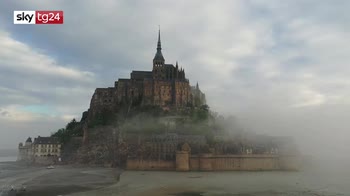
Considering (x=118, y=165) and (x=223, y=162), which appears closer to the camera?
(x=223, y=162)

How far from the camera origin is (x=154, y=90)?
108125 millimetres

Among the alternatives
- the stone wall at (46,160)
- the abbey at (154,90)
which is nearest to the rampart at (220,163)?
the abbey at (154,90)

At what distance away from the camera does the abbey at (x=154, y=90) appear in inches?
4262

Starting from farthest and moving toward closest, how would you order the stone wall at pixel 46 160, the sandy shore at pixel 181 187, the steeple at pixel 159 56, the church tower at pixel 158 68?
the steeple at pixel 159 56 → the church tower at pixel 158 68 → the stone wall at pixel 46 160 → the sandy shore at pixel 181 187

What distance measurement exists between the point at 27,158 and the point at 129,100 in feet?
121

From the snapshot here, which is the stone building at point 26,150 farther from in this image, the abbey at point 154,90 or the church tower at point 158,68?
the church tower at point 158,68

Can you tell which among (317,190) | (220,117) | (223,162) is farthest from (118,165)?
(317,190)

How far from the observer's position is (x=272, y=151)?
86875 millimetres

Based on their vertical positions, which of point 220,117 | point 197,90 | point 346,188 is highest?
point 197,90

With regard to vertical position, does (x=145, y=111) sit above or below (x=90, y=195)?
above

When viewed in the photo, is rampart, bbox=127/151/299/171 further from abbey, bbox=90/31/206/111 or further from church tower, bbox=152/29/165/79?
church tower, bbox=152/29/165/79

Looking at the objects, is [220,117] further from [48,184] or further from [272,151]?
[48,184]

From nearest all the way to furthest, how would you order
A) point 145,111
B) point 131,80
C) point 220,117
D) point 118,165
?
point 118,165 → point 145,111 → point 131,80 → point 220,117

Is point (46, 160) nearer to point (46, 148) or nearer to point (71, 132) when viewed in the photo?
point (46, 148)
